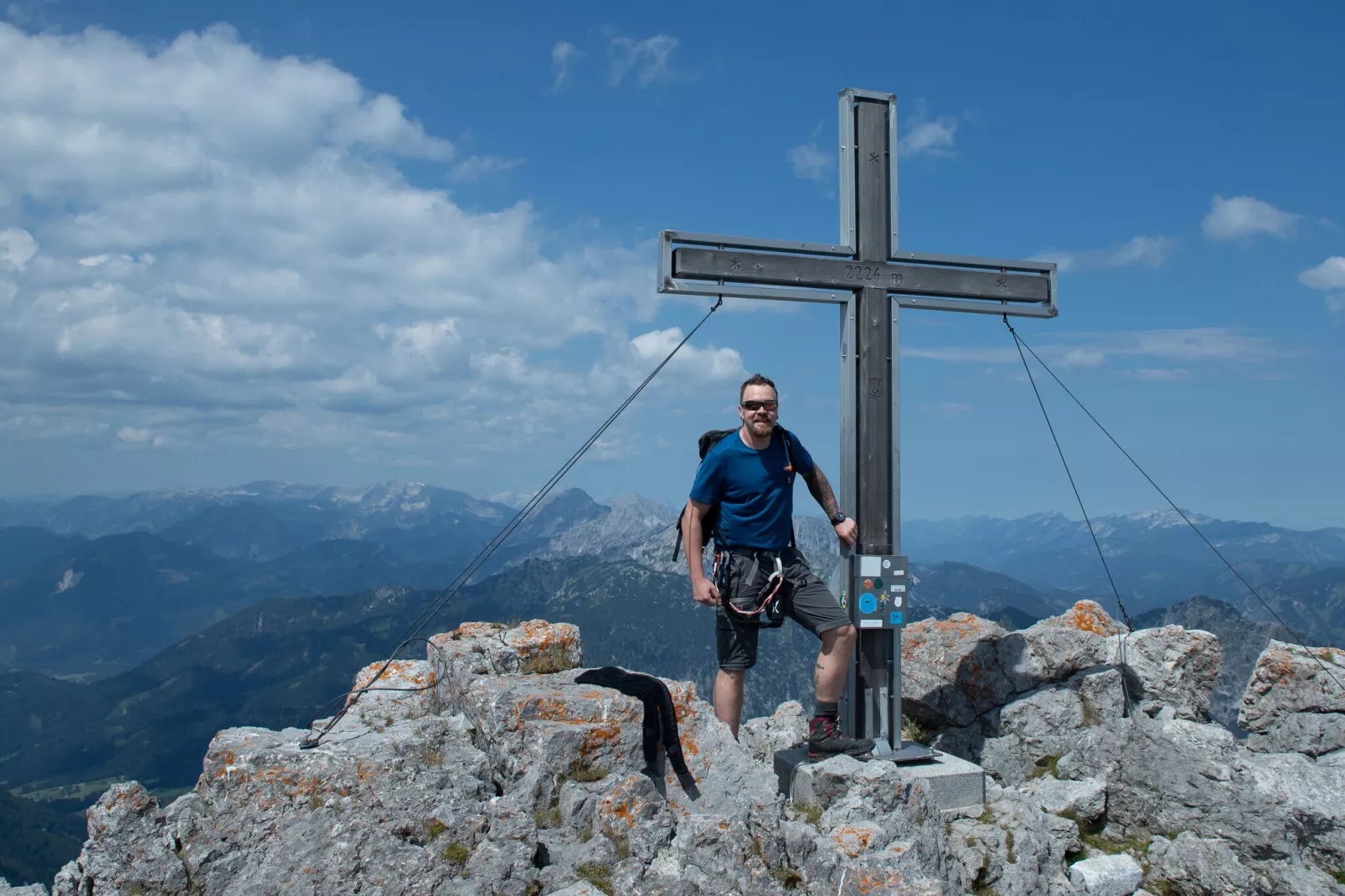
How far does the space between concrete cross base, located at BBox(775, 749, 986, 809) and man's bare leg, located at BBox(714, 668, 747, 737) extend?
64cm

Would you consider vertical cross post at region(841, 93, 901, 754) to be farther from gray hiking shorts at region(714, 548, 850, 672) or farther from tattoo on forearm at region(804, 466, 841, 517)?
gray hiking shorts at region(714, 548, 850, 672)

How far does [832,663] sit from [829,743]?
2.31ft

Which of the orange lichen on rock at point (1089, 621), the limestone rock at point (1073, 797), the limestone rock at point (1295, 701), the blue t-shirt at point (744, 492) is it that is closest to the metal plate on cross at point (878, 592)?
the blue t-shirt at point (744, 492)

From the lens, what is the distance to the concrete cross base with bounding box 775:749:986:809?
697 cm

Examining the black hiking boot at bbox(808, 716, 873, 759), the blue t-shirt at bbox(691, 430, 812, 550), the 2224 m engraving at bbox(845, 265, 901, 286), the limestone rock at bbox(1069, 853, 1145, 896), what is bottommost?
the limestone rock at bbox(1069, 853, 1145, 896)

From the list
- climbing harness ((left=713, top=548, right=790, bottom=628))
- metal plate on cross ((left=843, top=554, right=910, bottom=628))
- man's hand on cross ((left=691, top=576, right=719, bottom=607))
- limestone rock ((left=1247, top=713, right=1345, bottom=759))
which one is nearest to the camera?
man's hand on cross ((left=691, top=576, right=719, bottom=607))

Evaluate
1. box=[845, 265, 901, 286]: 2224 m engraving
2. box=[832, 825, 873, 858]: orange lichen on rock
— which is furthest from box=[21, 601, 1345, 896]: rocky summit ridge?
box=[845, 265, 901, 286]: 2224 m engraving

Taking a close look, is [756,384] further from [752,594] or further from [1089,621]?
[1089,621]

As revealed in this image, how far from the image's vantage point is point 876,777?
22.2ft

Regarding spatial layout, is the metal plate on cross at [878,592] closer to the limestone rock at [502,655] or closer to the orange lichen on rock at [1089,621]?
the limestone rock at [502,655]

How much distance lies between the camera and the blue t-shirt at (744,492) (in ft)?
25.4

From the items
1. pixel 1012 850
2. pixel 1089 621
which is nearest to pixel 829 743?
pixel 1012 850

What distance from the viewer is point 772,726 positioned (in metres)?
9.80

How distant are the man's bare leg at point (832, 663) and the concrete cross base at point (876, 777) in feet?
1.97
